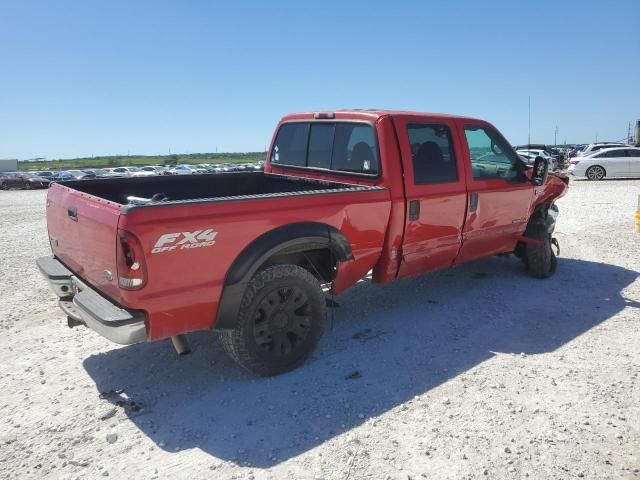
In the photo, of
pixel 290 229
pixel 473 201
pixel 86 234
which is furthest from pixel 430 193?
pixel 86 234

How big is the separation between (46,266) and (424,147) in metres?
3.49

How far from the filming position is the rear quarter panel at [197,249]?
307 cm

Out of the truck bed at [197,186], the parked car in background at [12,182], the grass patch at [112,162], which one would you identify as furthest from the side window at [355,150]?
the grass patch at [112,162]

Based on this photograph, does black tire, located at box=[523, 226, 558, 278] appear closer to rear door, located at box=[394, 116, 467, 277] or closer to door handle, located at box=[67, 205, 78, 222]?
rear door, located at box=[394, 116, 467, 277]

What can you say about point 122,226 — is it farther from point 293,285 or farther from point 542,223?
point 542,223

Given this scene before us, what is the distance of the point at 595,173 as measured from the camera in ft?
74.7

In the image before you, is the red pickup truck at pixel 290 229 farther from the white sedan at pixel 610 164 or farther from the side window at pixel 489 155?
the white sedan at pixel 610 164

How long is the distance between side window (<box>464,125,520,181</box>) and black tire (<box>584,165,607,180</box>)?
1977cm

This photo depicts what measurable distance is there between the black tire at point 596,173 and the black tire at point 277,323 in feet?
74.3

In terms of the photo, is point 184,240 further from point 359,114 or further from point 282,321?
point 359,114

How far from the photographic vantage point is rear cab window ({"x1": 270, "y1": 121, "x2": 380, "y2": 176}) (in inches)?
183

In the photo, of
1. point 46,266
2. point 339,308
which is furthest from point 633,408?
point 46,266

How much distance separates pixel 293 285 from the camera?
3855 millimetres

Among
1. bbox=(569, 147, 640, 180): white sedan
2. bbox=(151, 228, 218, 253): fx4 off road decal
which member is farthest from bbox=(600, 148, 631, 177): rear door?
bbox=(151, 228, 218, 253): fx4 off road decal
